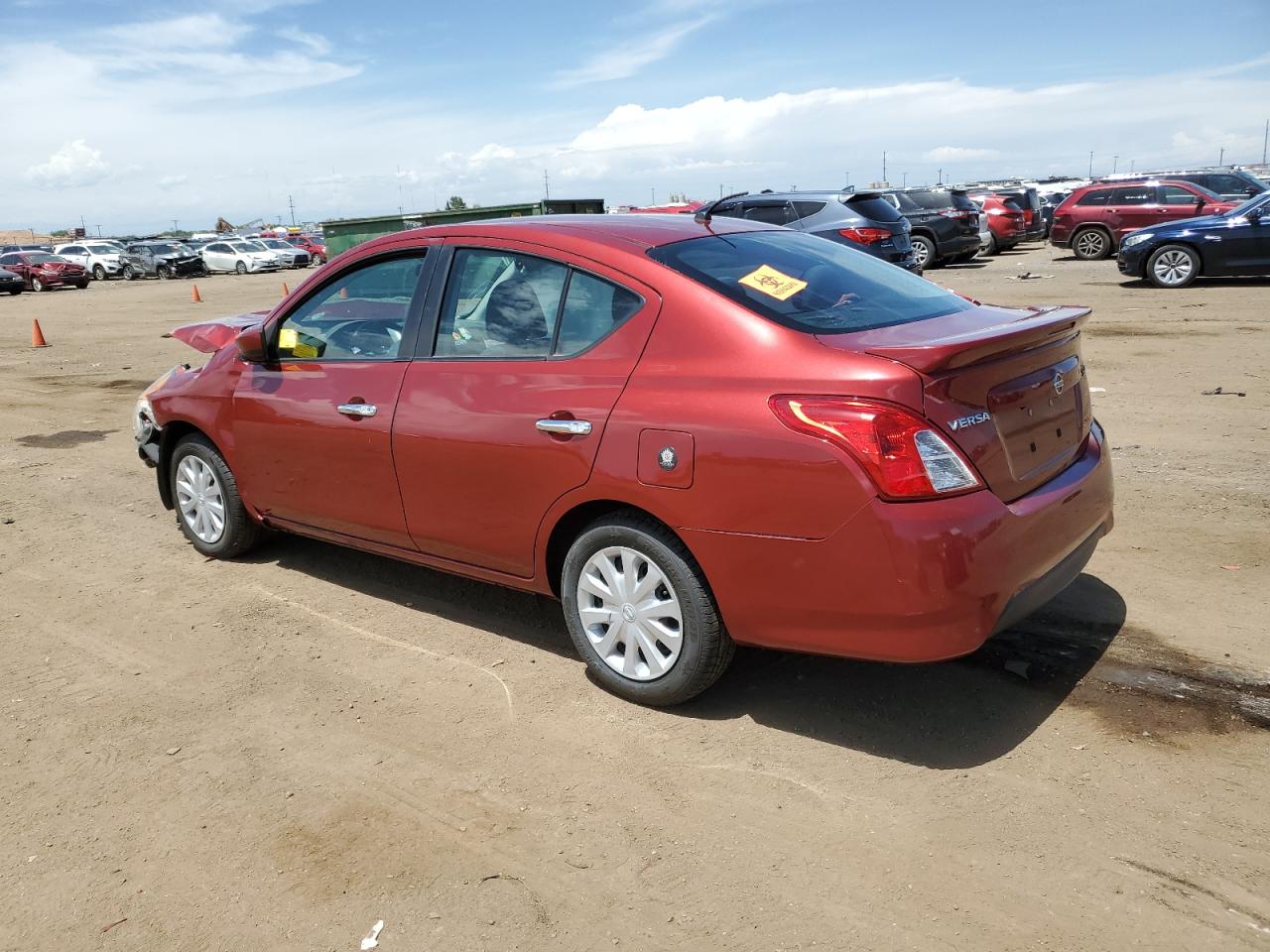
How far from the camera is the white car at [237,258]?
145 feet

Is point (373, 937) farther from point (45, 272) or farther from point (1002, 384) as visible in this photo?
point (45, 272)

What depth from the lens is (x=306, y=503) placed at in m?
4.88

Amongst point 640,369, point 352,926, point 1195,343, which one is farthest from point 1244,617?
point 1195,343

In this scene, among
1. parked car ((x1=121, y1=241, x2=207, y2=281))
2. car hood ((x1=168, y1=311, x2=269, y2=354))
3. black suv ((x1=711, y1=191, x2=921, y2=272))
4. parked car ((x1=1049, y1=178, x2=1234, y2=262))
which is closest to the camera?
car hood ((x1=168, y1=311, x2=269, y2=354))

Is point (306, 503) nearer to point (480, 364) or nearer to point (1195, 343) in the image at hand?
point (480, 364)

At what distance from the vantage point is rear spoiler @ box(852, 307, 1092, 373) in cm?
317

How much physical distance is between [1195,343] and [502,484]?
387 inches

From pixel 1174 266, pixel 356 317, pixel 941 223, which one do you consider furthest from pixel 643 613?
pixel 941 223

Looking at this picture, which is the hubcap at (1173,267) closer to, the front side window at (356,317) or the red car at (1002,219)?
the red car at (1002,219)

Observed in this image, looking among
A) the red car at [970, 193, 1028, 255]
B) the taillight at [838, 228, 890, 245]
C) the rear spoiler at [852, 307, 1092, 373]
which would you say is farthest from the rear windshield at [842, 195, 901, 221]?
the rear spoiler at [852, 307, 1092, 373]

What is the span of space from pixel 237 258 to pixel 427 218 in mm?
28143

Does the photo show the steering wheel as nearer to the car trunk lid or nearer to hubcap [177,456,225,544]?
hubcap [177,456,225,544]

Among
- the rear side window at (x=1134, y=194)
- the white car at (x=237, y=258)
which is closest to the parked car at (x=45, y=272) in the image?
the white car at (x=237, y=258)

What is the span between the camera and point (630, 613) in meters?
3.73
